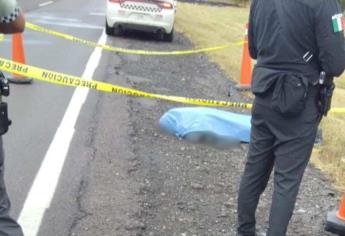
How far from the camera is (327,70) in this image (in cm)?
373

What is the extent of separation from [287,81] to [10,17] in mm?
1754

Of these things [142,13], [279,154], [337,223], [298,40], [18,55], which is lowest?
[142,13]

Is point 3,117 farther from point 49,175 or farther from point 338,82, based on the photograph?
point 338,82

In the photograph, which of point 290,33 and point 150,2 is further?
point 150,2

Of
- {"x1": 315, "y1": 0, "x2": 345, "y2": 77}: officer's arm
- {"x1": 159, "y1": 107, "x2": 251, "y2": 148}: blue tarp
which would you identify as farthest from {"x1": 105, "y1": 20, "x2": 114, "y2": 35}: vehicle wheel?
{"x1": 315, "y1": 0, "x2": 345, "y2": 77}: officer's arm

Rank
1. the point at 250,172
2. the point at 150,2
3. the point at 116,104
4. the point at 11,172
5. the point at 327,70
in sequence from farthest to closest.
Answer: the point at 150,2
the point at 116,104
the point at 11,172
the point at 250,172
the point at 327,70

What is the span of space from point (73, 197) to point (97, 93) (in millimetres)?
3790

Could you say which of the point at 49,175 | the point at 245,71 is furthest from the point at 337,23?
the point at 245,71

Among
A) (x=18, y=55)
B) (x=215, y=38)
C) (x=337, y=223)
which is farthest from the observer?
(x=215, y=38)

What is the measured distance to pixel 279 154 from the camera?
3951 millimetres

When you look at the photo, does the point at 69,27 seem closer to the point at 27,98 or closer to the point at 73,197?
the point at 27,98

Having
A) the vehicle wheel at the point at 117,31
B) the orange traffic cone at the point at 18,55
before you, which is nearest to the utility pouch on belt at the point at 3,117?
the orange traffic cone at the point at 18,55

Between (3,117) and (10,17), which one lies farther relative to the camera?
(3,117)

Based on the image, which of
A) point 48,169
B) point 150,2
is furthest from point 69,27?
point 48,169
